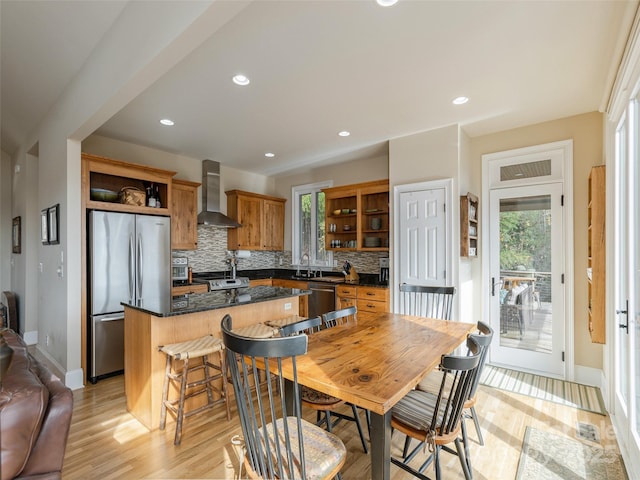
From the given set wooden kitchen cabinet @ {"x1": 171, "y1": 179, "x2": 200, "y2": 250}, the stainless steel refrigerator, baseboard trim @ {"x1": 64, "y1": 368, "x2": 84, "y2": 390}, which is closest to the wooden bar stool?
the stainless steel refrigerator

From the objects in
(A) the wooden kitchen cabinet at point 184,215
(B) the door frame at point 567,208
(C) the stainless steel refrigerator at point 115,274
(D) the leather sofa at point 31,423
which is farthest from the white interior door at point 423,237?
(D) the leather sofa at point 31,423

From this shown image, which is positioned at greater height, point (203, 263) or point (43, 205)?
point (43, 205)

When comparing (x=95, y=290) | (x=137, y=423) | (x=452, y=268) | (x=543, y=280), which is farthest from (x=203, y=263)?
(x=543, y=280)

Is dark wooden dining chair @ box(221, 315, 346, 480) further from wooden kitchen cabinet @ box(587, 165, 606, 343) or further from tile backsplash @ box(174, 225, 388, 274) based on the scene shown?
tile backsplash @ box(174, 225, 388, 274)

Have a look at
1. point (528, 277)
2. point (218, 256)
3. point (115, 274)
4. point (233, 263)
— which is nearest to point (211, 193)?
point (218, 256)

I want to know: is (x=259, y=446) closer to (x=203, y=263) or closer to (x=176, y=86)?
(x=176, y=86)

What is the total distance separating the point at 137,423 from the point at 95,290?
5.09ft

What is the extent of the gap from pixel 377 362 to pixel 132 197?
3.46m

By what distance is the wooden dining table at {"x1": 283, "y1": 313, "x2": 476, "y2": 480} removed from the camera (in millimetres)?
1333

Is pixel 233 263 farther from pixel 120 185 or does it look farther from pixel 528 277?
pixel 528 277

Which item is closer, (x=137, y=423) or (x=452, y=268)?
(x=137, y=423)

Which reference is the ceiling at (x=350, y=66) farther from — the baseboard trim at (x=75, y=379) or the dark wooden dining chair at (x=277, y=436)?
the baseboard trim at (x=75, y=379)

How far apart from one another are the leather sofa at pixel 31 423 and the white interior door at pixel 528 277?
156 inches

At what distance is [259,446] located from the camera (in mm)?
1256
